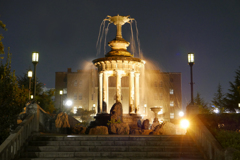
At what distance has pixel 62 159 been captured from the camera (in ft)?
44.2

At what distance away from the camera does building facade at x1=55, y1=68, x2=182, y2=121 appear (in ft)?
254

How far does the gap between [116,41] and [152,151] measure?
1897cm

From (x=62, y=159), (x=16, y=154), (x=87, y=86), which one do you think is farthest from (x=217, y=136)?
(x=87, y=86)

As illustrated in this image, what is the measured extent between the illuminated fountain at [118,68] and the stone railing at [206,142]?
1499 centimetres

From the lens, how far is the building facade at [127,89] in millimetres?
77312

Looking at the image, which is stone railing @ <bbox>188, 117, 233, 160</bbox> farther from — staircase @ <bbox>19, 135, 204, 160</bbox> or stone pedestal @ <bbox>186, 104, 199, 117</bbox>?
stone pedestal @ <bbox>186, 104, 199, 117</bbox>

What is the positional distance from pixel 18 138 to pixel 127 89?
205ft

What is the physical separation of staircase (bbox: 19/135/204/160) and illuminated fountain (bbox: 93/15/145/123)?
591 inches

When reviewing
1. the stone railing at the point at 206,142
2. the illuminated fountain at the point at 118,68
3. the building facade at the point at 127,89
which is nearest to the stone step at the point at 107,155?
the stone railing at the point at 206,142

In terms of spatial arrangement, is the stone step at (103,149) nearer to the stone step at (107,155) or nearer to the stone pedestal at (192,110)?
the stone step at (107,155)

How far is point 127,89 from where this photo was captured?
76.2 metres

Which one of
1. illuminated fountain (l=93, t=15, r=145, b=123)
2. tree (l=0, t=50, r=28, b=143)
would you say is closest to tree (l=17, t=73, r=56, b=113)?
illuminated fountain (l=93, t=15, r=145, b=123)

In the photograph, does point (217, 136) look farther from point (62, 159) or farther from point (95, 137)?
point (62, 159)

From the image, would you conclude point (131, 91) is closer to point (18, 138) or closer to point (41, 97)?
point (18, 138)
